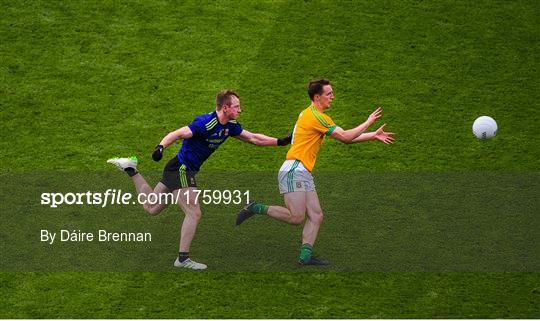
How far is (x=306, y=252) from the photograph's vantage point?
608 inches

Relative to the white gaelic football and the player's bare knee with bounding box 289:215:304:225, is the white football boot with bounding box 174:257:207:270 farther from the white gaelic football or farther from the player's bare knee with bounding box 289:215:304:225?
the white gaelic football

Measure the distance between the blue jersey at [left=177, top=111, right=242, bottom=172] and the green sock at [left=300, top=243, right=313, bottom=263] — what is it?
1778 mm

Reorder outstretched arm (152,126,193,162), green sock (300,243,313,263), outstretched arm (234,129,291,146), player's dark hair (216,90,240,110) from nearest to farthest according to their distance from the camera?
outstretched arm (152,126,193,162), player's dark hair (216,90,240,110), green sock (300,243,313,263), outstretched arm (234,129,291,146)

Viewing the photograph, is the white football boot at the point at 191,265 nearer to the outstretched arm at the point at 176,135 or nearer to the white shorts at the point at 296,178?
the white shorts at the point at 296,178

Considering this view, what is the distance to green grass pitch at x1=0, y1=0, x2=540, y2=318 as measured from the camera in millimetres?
14922

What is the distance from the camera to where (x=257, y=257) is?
15.9 meters

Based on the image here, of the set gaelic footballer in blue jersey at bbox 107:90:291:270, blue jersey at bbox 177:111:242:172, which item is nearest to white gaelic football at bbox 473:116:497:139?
gaelic footballer in blue jersey at bbox 107:90:291:270

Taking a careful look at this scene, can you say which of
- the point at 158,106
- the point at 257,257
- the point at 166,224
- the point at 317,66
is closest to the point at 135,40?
the point at 158,106

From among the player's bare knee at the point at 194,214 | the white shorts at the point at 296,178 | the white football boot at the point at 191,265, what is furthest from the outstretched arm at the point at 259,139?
the white football boot at the point at 191,265

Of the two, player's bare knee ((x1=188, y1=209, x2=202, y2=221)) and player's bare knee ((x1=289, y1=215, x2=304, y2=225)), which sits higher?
player's bare knee ((x1=188, y1=209, x2=202, y2=221))

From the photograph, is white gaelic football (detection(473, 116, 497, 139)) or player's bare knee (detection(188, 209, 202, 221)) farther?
white gaelic football (detection(473, 116, 497, 139))

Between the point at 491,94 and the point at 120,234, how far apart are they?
7.55 meters

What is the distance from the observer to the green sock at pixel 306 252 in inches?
608

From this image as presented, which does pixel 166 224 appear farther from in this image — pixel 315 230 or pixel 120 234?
pixel 315 230
